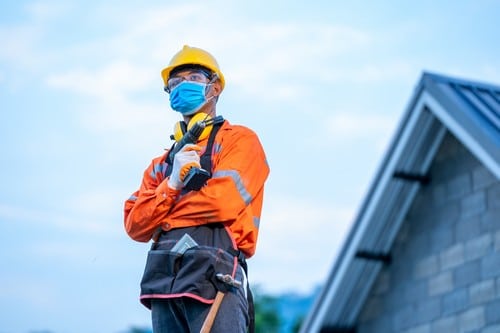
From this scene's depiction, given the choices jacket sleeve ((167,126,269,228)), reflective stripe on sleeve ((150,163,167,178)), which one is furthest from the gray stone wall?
jacket sleeve ((167,126,269,228))

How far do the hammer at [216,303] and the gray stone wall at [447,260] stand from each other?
32.3ft

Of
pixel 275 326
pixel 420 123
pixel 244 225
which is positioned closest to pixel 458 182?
pixel 420 123

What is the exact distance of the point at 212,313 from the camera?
33.3ft

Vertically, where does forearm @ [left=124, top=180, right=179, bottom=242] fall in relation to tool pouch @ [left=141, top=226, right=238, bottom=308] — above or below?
above

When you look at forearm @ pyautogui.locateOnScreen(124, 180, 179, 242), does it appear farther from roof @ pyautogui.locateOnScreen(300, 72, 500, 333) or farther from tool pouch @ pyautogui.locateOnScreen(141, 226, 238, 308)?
roof @ pyautogui.locateOnScreen(300, 72, 500, 333)

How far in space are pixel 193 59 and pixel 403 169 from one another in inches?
452

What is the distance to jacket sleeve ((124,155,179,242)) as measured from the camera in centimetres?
1042

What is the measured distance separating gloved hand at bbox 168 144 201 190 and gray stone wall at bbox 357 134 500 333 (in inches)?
388

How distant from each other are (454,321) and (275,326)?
1607 cm

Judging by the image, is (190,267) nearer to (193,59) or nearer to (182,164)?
(182,164)

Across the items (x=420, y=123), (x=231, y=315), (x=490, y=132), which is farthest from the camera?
(x=420, y=123)

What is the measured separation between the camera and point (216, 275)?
10234 mm

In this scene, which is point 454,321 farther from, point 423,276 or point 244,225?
point 244,225

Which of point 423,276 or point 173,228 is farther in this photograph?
point 423,276
